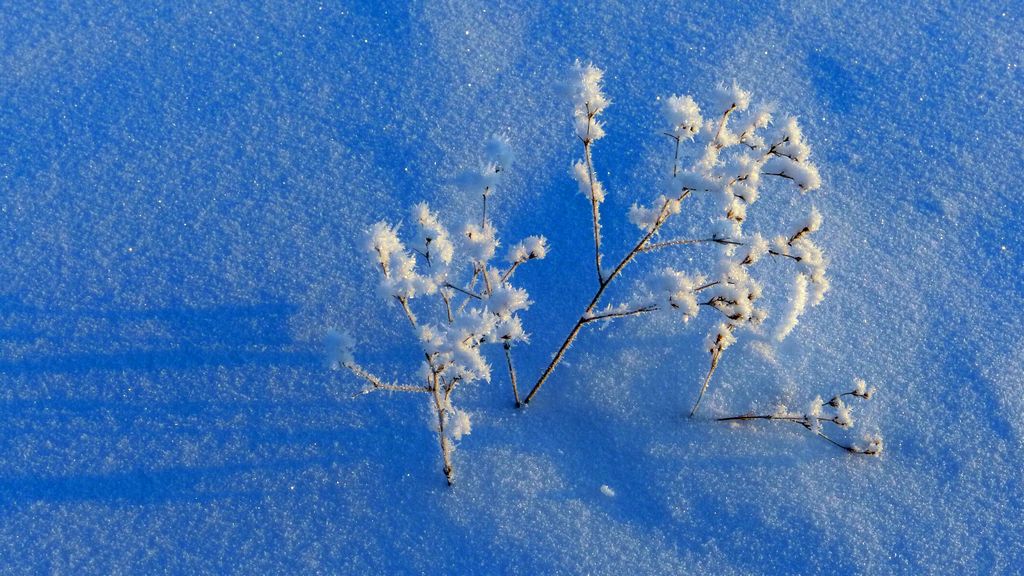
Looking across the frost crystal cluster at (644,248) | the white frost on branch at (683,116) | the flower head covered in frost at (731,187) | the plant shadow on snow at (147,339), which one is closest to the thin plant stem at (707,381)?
the frost crystal cluster at (644,248)

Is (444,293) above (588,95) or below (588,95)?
below

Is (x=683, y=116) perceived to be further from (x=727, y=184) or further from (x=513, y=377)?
(x=513, y=377)

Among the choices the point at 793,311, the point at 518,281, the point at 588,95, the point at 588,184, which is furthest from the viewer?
the point at 518,281

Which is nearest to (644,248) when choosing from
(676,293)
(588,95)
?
(676,293)

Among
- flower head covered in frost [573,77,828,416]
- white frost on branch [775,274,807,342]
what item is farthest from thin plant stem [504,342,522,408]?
white frost on branch [775,274,807,342]

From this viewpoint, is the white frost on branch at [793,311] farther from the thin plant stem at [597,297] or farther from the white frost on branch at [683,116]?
the white frost on branch at [683,116]

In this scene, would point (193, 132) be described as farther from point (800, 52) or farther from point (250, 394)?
point (800, 52)

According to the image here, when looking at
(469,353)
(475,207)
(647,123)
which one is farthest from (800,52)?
(469,353)
